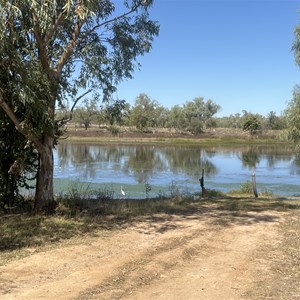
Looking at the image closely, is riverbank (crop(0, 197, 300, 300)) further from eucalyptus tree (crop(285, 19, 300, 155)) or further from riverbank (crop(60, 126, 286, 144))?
riverbank (crop(60, 126, 286, 144))

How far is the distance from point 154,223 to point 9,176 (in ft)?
12.8

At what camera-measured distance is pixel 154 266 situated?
6496 millimetres

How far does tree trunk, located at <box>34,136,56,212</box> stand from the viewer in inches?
412

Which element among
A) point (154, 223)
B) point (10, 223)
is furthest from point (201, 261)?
point (10, 223)

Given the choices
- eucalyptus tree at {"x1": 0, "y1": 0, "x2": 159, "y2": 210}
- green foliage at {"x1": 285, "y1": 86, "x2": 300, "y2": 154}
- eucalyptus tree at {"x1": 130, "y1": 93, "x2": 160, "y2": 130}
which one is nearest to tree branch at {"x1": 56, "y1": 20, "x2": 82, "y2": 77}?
eucalyptus tree at {"x1": 0, "y1": 0, "x2": 159, "y2": 210}

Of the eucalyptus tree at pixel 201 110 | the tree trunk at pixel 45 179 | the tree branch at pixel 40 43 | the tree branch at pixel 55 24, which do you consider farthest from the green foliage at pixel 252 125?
the tree branch at pixel 55 24

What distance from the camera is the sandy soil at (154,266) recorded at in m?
5.42

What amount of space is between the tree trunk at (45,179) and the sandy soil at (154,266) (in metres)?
2.43

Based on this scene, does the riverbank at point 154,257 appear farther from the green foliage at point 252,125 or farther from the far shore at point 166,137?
the green foliage at point 252,125

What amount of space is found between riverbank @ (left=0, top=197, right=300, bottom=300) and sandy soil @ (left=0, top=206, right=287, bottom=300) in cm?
1

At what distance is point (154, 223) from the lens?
988 centimetres

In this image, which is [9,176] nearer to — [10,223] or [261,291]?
[10,223]

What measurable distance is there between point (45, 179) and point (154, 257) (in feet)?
14.9

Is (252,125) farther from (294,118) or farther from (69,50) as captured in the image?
(69,50)
